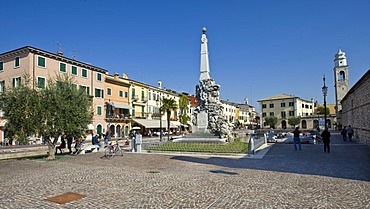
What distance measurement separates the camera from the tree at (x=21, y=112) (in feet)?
50.0

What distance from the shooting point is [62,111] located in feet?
52.4

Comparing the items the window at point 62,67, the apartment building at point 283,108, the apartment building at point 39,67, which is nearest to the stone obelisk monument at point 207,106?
the apartment building at point 39,67

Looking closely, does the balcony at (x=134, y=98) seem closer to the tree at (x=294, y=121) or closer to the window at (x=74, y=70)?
the window at (x=74, y=70)

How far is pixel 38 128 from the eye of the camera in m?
15.4

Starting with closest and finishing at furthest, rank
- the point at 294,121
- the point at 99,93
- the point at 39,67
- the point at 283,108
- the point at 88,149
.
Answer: the point at 88,149 < the point at 39,67 < the point at 99,93 < the point at 294,121 < the point at 283,108

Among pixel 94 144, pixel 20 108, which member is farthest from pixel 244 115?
pixel 20 108

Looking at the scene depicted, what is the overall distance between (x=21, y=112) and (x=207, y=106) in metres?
15.9

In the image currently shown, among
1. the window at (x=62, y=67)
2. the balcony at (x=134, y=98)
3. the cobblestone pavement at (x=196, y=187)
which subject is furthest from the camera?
the balcony at (x=134, y=98)

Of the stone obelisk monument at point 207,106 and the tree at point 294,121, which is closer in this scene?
the stone obelisk monument at point 207,106

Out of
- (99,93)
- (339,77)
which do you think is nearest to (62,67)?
(99,93)

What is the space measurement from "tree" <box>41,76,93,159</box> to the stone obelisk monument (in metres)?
11.9

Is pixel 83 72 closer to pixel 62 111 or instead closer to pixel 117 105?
pixel 117 105

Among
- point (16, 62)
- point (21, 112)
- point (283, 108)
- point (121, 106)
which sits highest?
point (16, 62)

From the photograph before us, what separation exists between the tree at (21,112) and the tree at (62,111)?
46 cm
